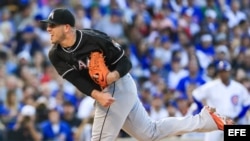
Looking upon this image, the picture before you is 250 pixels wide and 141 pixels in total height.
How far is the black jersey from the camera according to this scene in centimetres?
806

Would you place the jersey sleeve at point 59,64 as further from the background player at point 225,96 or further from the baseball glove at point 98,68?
the background player at point 225,96

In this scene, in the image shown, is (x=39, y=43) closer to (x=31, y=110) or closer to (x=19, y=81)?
(x=19, y=81)

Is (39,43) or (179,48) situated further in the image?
(179,48)

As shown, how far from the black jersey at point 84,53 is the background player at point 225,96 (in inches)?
101

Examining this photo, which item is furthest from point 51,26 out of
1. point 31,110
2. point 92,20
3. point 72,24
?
point 92,20

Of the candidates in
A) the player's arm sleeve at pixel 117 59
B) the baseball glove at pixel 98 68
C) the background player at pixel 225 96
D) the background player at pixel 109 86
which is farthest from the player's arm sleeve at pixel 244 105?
the baseball glove at pixel 98 68

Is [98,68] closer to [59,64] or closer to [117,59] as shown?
[117,59]

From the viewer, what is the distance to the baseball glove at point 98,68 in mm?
8008

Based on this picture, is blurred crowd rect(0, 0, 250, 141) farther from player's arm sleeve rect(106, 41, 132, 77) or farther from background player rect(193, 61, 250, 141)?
player's arm sleeve rect(106, 41, 132, 77)

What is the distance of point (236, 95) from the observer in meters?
10.8

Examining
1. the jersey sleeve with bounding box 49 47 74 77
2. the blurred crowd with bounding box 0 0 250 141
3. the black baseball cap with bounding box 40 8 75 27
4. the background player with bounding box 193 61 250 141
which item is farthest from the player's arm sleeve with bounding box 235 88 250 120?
the black baseball cap with bounding box 40 8 75 27

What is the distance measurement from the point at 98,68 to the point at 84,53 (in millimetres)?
205

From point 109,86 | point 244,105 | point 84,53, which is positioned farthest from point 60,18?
point 244,105

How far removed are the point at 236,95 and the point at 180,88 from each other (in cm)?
320
